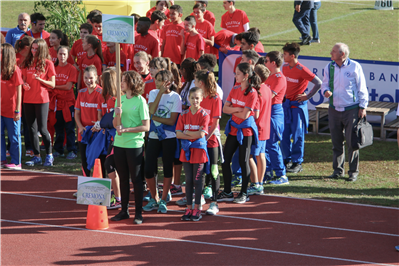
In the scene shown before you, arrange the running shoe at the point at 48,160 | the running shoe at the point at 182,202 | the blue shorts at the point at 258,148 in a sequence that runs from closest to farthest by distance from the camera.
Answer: the running shoe at the point at 182,202 → the blue shorts at the point at 258,148 → the running shoe at the point at 48,160

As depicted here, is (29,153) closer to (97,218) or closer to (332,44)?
(97,218)

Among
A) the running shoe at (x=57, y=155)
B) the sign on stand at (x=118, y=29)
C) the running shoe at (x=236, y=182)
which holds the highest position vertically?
the sign on stand at (x=118, y=29)

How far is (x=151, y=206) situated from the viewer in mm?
7176

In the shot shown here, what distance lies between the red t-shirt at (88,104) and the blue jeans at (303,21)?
11373 millimetres

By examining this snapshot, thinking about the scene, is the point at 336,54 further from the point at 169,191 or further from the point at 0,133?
the point at 0,133

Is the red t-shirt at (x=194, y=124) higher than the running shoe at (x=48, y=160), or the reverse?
the red t-shirt at (x=194, y=124)

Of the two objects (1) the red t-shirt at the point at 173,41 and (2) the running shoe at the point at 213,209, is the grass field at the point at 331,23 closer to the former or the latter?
(1) the red t-shirt at the point at 173,41

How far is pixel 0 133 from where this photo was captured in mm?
8891

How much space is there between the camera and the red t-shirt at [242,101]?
23.1ft

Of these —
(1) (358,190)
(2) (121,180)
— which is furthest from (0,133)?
(1) (358,190)

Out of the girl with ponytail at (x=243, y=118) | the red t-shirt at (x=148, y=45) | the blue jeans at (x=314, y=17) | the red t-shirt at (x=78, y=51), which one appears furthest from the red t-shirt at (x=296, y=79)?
the blue jeans at (x=314, y=17)

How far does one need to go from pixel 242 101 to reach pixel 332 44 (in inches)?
479

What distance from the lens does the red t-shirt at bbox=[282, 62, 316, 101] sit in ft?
28.2

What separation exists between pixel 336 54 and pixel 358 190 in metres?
2.23
